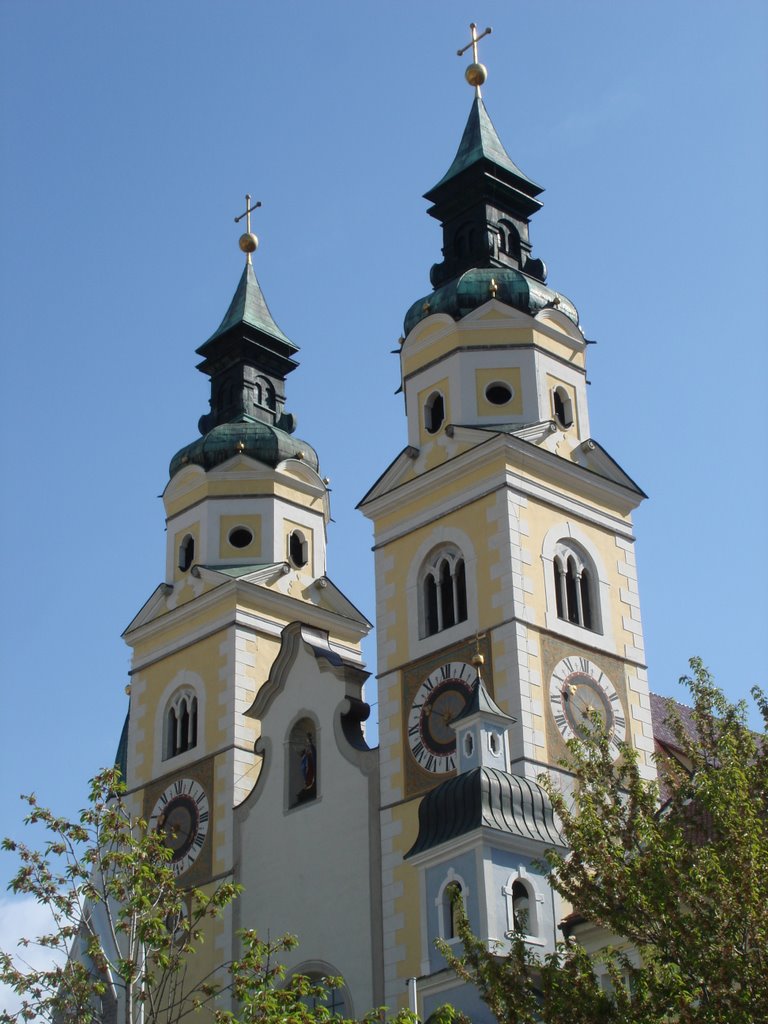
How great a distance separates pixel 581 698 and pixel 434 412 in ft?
20.5

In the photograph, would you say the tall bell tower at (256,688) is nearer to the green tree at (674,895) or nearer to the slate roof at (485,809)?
the slate roof at (485,809)

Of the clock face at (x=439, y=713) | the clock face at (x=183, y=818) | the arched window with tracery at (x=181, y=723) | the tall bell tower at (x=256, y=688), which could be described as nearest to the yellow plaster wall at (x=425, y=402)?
the tall bell tower at (x=256, y=688)

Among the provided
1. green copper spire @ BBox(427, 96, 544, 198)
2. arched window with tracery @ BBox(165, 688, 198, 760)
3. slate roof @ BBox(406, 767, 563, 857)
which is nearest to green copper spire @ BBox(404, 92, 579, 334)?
green copper spire @ BBox(427, 96, 544, 198)

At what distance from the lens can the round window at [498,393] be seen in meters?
32.8

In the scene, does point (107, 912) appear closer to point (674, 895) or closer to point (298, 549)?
point (674, 895)

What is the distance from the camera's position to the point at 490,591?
30.5 m

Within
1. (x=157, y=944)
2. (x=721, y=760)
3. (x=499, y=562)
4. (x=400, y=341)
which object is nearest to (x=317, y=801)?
(x=499, y=562)

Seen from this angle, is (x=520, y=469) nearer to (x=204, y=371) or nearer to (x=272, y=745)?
(x=272, y=745)

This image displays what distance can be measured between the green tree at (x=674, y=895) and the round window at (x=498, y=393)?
1265cm

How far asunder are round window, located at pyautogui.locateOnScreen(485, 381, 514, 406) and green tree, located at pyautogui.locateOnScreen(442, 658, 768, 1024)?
1265 centimetres

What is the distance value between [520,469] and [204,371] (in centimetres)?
1292

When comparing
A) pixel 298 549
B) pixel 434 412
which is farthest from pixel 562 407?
pixel 298 549

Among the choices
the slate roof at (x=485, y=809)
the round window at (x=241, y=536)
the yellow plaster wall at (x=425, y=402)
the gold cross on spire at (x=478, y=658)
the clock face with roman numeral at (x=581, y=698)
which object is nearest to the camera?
the slate roof at (x=485, y=809)

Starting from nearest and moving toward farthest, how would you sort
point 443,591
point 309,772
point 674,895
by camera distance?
point 674,895 < point 443,591 < point 309,772
